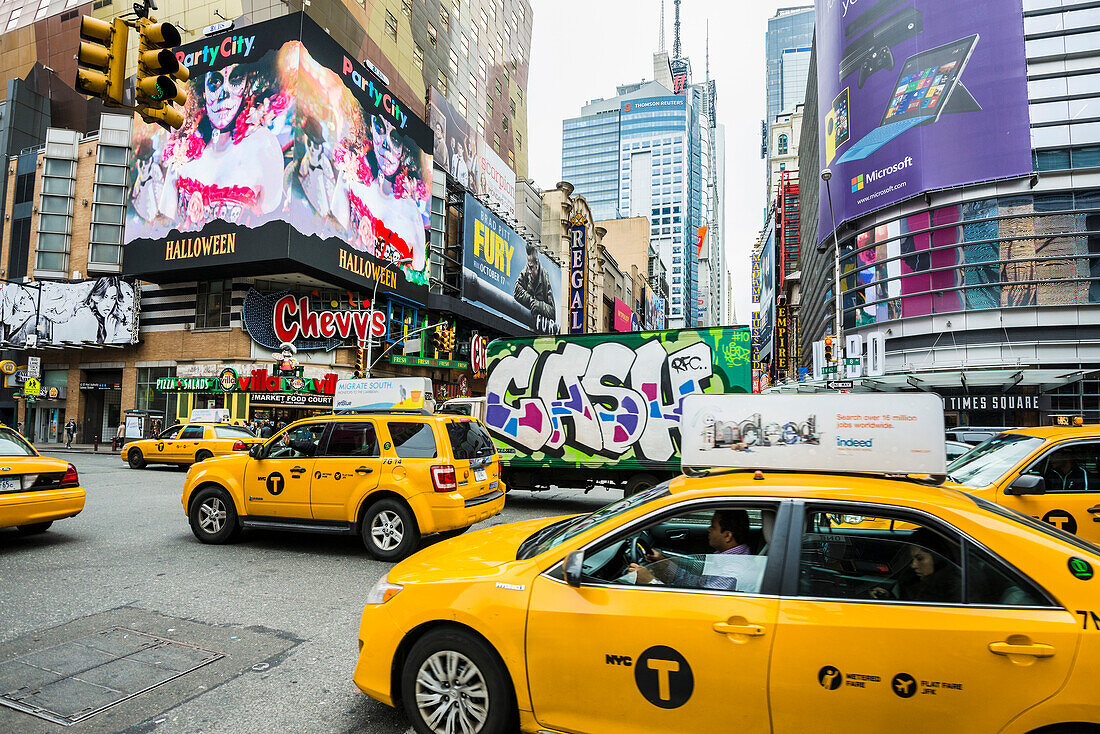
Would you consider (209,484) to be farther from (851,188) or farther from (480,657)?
(851,188)

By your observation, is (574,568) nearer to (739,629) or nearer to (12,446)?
(739,629)

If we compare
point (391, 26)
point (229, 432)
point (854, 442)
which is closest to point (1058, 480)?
point (854, 442)

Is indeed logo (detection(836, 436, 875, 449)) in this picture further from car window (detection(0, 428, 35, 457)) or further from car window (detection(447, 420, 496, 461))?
car window (detection(0, 428, 35, 457))

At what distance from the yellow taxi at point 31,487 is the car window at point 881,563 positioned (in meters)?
9.00

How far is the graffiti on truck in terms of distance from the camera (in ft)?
37.9

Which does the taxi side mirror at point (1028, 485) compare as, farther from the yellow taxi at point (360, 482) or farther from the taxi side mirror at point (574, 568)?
the yellow taxi at point (360, 482)

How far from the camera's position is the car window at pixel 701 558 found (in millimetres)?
3082

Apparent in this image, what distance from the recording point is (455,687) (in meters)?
3.30

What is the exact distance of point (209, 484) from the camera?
8.54m

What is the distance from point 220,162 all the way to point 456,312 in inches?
684

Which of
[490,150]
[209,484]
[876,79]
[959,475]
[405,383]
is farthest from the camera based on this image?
[490,150]

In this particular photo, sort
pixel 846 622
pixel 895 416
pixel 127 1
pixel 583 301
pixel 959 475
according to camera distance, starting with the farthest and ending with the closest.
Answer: pixel 583 301, pixel 127 1, pixel 959 475, pixel 895 416, pixel 846 622

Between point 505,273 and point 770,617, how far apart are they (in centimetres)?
5004

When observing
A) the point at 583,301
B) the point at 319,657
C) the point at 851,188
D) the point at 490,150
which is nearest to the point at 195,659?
the point at 319,657
